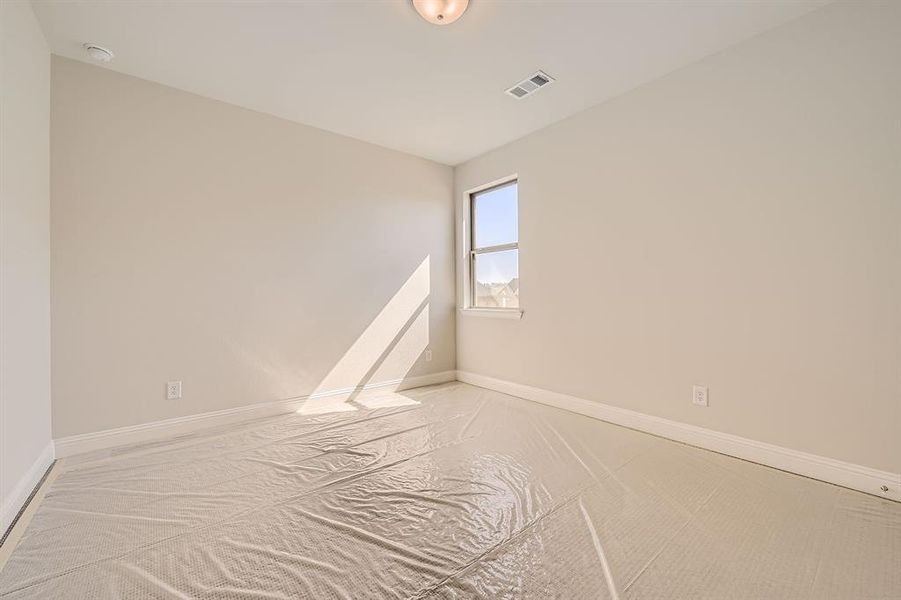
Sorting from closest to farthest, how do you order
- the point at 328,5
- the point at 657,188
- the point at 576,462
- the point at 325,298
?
the point at 328,5, the point at 576,462, the point at 657,188, the point at 325,298

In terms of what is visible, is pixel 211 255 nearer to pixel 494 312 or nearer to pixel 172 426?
pixel 172 426

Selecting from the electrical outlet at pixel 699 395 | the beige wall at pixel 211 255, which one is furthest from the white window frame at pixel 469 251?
the electrical outlet at pixel 699 395

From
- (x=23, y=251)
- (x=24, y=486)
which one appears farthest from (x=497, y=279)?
(x=24, y=486)

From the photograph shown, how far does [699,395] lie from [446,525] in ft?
6.25

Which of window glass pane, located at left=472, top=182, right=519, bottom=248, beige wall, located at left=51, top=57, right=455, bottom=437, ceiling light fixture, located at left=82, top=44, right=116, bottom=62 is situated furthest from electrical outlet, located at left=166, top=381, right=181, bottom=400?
window glass pane, located at left=472, top=182, right=519, bottom=248

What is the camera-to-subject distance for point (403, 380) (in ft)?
13.3

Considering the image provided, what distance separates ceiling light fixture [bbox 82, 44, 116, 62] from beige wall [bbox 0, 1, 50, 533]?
20cm

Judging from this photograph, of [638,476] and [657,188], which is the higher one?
[657,188]

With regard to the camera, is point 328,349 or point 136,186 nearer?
point 136,186

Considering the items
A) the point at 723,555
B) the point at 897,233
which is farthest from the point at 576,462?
the point at 897,233

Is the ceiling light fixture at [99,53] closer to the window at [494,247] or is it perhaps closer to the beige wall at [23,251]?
the beige wall at [23,251]

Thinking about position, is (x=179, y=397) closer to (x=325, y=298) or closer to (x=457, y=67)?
(x=325, y=298)

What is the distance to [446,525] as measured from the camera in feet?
5.43

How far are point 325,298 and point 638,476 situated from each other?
2.79 metres
